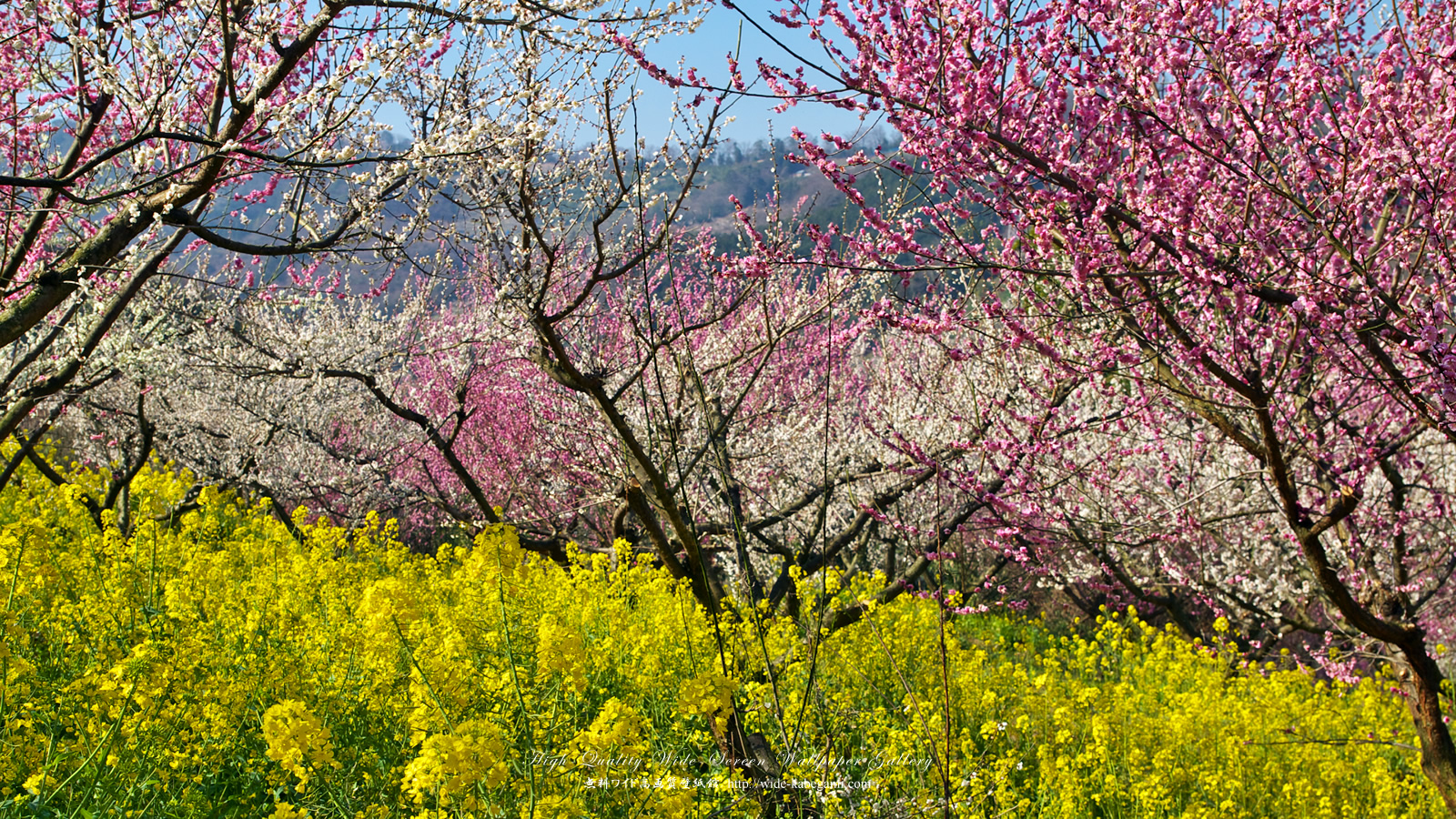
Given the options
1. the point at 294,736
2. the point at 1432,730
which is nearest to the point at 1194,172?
the point at 1432,730

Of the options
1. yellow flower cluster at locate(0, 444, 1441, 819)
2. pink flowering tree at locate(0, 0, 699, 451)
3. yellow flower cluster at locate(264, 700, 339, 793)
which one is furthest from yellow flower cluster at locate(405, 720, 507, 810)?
pink flowering tree at locate(0, 0, 699, 451)

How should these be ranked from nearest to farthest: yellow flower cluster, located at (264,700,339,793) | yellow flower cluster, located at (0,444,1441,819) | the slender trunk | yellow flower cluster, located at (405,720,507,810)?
yellow flower cluster, located at (405,720,507,810) < yellow flower cluster, located at (264,700,339,793) < yellow flower cluster, located at (0,444,1441,819) < the slender trunk

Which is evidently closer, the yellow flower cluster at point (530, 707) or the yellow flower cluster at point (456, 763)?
the yellow flower cluster at point (456, 763)

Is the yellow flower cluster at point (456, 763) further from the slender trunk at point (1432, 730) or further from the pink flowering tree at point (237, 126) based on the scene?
the slender trunk at point (1432, 730)

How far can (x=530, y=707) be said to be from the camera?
3.76 metres

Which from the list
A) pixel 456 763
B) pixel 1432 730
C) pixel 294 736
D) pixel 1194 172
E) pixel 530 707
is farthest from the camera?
pixel 530 707

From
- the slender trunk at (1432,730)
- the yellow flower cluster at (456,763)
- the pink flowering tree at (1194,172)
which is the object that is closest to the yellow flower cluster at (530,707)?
the yellow flower cluster at (456,763)

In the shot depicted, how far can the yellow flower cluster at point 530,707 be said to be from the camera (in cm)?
274

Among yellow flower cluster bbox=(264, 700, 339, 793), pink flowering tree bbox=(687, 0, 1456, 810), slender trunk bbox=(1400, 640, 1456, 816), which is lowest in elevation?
yellow flower cluster bbox=(264, 700, 339, 793)

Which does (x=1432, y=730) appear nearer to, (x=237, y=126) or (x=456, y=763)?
(x=456, y=763)

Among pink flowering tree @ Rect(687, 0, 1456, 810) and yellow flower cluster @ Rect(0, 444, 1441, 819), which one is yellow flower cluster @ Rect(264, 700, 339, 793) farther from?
pink flowering tree @ Rect(687, 0, 1456, 810)

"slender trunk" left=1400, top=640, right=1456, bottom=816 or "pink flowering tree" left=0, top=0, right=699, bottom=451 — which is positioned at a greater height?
"pink flowering tree" left=0, top=0, right=699, bottom=451

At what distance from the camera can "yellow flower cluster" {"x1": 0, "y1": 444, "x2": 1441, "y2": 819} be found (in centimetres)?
274

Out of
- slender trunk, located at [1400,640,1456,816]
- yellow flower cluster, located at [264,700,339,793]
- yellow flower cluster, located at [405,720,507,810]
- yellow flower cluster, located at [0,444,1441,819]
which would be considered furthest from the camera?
slender trunk, located at [1400,640,1456,816]
